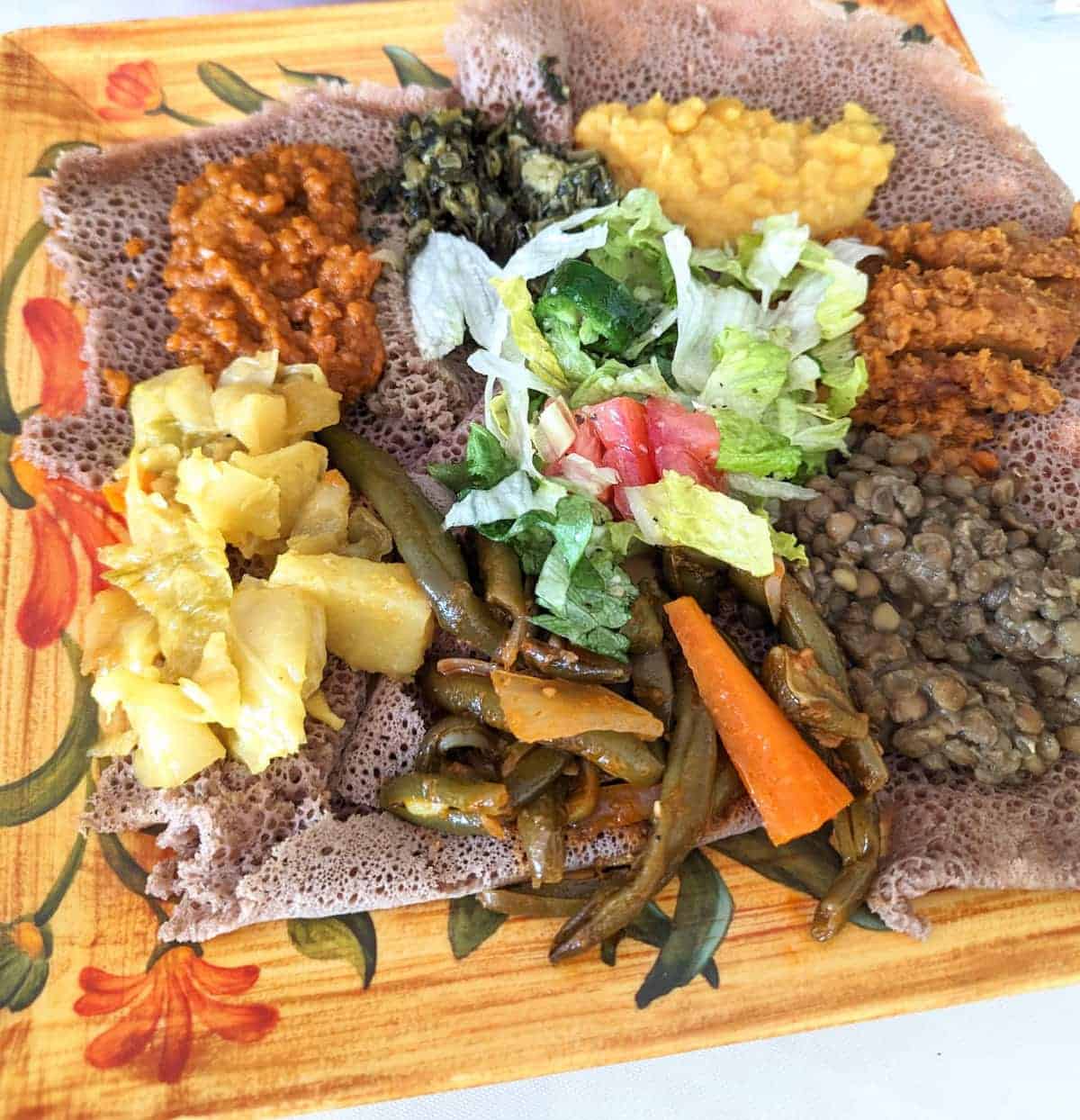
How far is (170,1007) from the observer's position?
1.92m

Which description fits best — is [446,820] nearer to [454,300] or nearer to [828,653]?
[828,653]

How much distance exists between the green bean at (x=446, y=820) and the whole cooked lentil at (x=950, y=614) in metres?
1.06

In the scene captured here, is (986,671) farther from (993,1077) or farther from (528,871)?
(528,871)

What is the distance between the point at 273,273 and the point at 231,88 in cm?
95

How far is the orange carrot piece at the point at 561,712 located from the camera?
77.3 inches

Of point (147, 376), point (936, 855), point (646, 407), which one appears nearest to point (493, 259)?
point (646, 407)

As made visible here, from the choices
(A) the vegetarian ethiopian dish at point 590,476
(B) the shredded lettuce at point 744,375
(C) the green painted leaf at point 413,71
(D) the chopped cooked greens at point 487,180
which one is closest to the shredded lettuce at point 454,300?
(A) the vegetarian ethiopian dish at point 590,476

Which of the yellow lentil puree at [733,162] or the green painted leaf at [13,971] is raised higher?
the yellow lentil puree at [733,162]

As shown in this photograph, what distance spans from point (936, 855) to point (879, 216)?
6.99 ft

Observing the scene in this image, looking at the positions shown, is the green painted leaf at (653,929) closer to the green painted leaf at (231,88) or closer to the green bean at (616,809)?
the green bean at (616,809)

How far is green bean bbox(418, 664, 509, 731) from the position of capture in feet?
6.86

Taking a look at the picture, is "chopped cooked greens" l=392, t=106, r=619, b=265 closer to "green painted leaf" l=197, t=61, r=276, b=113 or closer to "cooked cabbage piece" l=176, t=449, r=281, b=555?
"green painted leaf" l=197, t=61, r=276, b=113

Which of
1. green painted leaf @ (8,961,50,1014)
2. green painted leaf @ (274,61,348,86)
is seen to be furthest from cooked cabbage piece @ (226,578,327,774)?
green painted leaf @ (274,61,348,86)

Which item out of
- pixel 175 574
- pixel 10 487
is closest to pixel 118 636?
pixel 175 574
